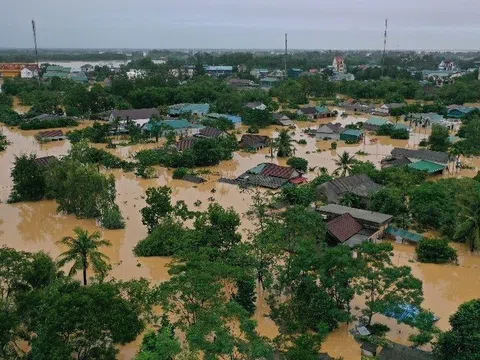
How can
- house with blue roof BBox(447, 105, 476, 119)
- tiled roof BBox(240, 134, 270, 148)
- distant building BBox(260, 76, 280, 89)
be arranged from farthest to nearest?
distant building BBox(260, 76, 280, 89) → house with blue roof BBox(447, 105, 476, 119) → tiled roof BBox(240, 134, 270, 148)

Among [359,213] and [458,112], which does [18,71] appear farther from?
[359,213]

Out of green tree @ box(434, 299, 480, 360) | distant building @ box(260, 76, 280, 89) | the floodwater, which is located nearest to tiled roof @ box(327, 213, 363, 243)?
the floodwater

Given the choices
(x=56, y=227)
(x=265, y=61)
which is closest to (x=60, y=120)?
(x=56, y=227)

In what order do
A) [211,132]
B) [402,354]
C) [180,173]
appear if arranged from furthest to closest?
[211,132] → [180,173] → [402,354]

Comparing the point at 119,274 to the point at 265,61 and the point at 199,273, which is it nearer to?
the point at 199,273

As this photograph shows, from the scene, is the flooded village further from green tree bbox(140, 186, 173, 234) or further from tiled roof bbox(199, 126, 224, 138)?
green tree bbox(140, 186, 173, 234)

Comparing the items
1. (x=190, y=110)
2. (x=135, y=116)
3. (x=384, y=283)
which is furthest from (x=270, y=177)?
(x=190, y=110)

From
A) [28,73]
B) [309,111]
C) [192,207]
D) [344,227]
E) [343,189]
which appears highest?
[28,73]

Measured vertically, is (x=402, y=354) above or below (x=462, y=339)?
below
